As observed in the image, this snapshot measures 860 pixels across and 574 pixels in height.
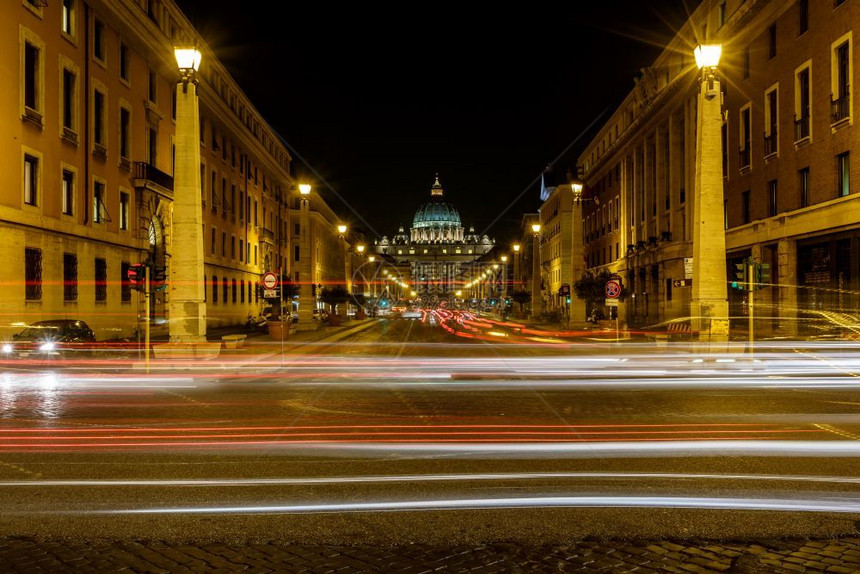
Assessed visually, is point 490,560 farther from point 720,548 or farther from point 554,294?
point 554,294

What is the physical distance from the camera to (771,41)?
108 ft

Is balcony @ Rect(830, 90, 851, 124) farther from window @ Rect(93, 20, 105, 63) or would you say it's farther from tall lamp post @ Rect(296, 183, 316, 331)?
window @ Rect(93, 20, 105, 63)

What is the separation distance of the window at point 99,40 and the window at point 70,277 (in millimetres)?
9355

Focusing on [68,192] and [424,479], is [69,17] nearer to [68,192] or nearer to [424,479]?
[68,192]

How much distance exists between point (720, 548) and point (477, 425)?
5904 mm

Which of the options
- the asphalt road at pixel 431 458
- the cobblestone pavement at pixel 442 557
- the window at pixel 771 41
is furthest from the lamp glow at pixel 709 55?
the cobblestone pavement at pixel 442 557

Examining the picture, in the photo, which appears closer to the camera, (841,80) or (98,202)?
(841,80)

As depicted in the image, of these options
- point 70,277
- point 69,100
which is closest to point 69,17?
point 69,100

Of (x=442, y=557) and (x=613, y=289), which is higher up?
(x=613, y=289)

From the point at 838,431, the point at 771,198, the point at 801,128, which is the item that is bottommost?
the point at 838,431

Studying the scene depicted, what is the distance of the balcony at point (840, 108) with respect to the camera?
26.1 metres

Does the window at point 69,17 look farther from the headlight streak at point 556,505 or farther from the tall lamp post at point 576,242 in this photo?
the headlight streak at point 556,505

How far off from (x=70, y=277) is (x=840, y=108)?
29.7 m

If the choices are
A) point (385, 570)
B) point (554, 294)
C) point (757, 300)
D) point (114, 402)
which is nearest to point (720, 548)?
point (385, 570)
